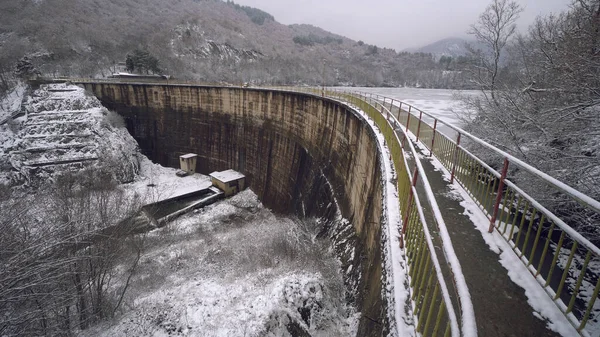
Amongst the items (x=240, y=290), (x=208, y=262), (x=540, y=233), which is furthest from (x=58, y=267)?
(x=540, y=233)

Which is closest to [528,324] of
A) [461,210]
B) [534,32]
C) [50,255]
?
[461,210]

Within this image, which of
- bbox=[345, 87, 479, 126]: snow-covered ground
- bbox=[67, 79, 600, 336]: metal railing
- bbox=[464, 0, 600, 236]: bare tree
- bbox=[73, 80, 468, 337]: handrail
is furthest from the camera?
bbox=[345, 87, 479, 126]: snow-covered ground

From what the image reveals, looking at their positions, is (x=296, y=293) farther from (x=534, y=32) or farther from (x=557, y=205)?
(x=534, y=32)

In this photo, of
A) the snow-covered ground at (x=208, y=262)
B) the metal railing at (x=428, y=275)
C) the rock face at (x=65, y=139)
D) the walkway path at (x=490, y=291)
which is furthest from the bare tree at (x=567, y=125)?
the rock face at (x=65, y=139)

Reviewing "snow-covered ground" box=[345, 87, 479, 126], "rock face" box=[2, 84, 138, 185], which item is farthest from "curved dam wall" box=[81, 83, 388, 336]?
"snow-covered ground" box=[345, 87, 479, 126]

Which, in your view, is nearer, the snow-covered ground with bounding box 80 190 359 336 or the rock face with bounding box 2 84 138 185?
the snow-covered ground with bounding box 80 190 359 336

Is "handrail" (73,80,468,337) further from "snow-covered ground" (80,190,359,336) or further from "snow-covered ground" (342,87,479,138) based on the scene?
"snow-covered ground" (342,87,479,138)
